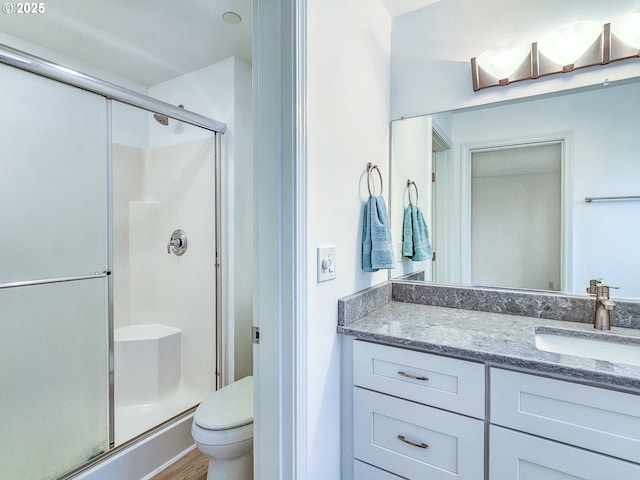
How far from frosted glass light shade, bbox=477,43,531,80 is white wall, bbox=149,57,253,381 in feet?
4.84

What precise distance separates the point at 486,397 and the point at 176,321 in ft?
6.94

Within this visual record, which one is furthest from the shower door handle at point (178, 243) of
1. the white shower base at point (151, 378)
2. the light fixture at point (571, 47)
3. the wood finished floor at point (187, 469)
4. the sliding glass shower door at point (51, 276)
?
the light fixture at point (571, 47)

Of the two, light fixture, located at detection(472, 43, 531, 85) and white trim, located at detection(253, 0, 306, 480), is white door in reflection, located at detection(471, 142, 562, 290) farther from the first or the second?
white trim, located at detection(253, 0, 306, 480)

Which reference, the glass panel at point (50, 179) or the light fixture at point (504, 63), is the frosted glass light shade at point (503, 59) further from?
the glass panel at point (50, 179)

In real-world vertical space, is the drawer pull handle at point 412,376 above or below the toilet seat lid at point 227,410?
above

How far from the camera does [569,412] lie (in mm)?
817

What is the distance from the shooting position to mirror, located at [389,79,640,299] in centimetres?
119

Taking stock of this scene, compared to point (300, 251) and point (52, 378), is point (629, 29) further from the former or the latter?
point (52, 378)

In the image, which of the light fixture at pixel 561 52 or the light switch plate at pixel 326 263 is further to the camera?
the light fixture at pixel 561 52

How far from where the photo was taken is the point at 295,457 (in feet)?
3.10

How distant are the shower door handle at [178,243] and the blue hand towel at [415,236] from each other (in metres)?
1.59

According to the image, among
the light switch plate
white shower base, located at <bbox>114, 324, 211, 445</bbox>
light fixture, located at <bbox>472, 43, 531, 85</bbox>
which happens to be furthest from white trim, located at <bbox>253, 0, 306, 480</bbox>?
white shower base, located at <bbox>114, 324, 211, 445</bbox>

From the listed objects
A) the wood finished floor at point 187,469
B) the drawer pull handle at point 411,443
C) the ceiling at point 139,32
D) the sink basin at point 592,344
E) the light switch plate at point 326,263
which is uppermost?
the ceiling at point 139,32

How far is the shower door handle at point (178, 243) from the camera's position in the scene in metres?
2.28
